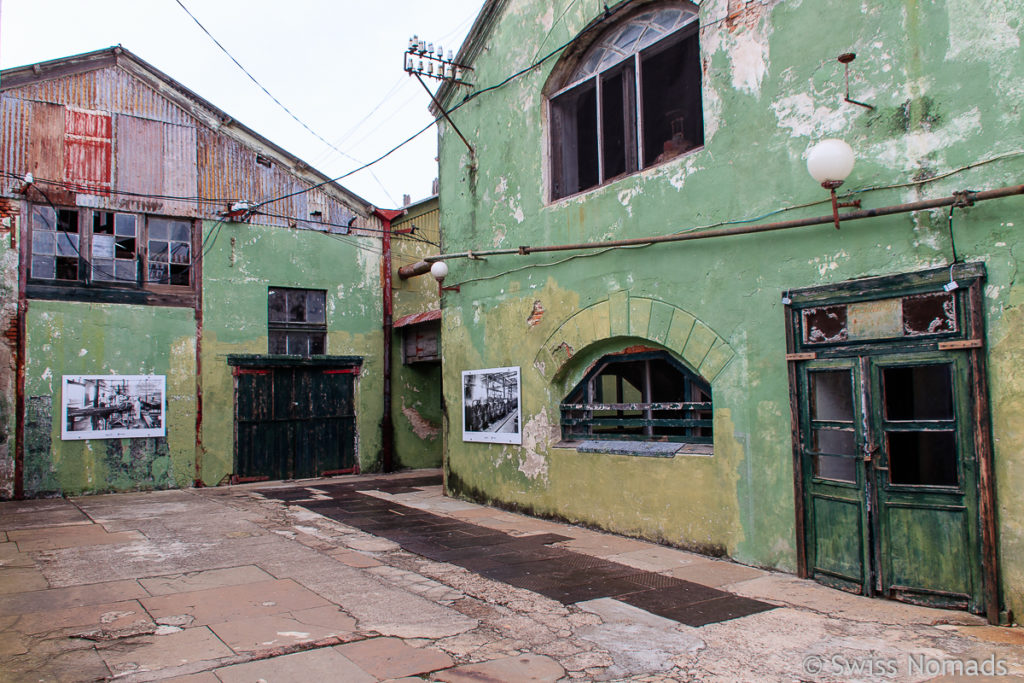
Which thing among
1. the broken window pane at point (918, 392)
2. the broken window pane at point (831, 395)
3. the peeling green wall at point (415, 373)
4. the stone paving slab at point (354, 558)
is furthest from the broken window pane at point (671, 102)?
the peeling green wall at point (415, 373)

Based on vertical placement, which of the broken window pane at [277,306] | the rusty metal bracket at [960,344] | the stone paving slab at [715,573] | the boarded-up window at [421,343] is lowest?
the stone paving slab at [715,573]

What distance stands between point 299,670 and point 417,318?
10534 mm

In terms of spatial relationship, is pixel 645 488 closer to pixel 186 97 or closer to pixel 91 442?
pixel 91 442

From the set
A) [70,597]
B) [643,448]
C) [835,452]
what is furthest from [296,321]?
[835,452]

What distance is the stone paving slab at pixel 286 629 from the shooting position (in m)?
4.62

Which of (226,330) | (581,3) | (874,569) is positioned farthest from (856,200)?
(226,330)

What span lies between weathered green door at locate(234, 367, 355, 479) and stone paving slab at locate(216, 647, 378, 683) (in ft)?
31.8

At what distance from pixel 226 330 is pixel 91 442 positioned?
2.82m

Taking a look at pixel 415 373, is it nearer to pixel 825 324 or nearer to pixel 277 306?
pixel 277 306

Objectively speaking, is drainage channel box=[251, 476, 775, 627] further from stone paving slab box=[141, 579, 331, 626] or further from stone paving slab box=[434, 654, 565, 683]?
stone paving slab box=[141, 579, 331, 626]

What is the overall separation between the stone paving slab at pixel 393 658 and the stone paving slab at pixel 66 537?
475cm

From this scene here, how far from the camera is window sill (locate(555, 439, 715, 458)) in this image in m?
7.22

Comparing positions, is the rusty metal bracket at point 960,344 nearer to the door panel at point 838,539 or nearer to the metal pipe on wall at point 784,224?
the metal pipe on wall at point 784,224

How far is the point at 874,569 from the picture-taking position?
5.50 m
